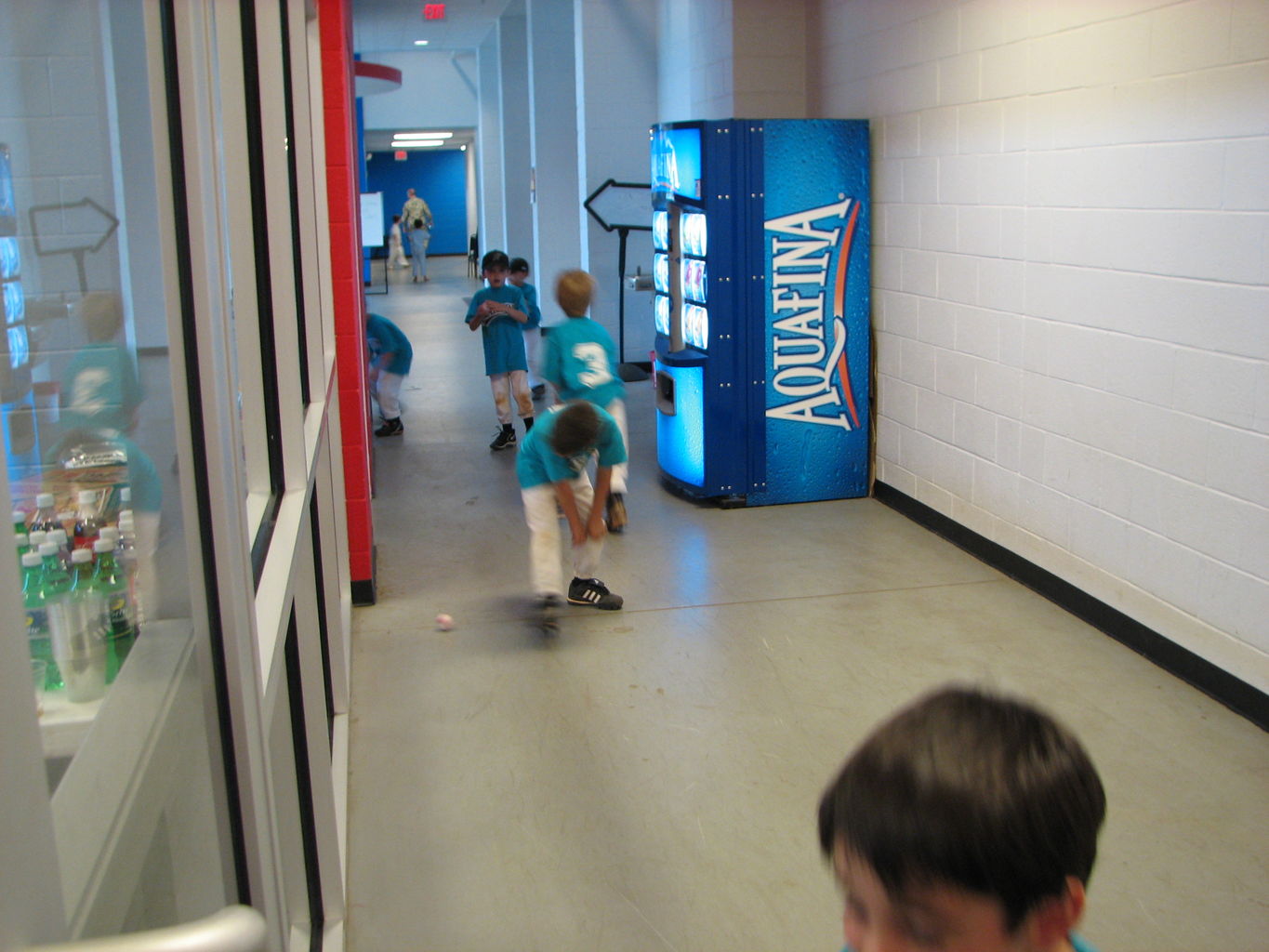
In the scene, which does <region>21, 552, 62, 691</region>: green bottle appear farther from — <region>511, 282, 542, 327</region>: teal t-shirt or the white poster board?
the white poster board

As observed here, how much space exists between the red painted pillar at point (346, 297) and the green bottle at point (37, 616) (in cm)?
380

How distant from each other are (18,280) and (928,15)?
5.56 metres

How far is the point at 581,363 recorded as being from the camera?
16.2 feet

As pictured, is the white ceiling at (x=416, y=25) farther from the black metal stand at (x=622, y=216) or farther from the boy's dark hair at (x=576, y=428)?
the boy's dark hair at (x=576, y=428)

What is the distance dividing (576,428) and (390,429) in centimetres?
448

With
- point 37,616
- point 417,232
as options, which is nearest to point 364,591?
point 37,616

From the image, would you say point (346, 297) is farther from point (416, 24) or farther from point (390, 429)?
point (416, 24)

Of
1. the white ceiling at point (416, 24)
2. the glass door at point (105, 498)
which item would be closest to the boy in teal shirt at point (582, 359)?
the glass door at point (105, 498)

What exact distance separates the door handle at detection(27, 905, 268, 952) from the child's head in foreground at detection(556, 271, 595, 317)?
173 inches

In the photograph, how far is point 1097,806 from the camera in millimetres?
992

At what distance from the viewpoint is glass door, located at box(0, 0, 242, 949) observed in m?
0.86

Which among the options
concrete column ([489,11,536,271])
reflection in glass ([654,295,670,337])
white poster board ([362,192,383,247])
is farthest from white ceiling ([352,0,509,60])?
reflection in glass ([654,295,670,337])

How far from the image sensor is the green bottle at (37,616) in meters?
1.00

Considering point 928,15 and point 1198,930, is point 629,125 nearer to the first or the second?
point 928,15
